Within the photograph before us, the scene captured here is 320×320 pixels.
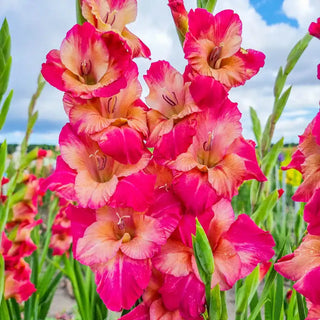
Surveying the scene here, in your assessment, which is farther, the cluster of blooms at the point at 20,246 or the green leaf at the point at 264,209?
the cluster of blooms at the point at 20,246

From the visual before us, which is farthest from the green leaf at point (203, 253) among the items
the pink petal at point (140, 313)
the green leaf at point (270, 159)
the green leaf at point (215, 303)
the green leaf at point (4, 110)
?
the green leaf at point (4, 110)

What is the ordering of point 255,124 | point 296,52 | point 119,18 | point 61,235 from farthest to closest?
1. point 61,235
2. point 255,124
3. point 296,52
4. point 119,18

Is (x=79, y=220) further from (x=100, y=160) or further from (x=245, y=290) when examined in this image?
(x=245, y=290)

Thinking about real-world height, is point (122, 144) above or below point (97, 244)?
above

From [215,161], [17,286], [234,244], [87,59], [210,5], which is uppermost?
[210,5]

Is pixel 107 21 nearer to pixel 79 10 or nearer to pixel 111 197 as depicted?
pixel 79 10

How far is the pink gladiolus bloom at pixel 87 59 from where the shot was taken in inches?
23.0

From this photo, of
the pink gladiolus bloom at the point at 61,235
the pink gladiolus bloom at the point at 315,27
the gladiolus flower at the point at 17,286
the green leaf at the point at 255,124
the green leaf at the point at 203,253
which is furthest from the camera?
the pink gladiolus bloom at the point at 61,235

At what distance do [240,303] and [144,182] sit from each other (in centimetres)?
32

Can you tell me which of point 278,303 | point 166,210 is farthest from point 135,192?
point 278,303

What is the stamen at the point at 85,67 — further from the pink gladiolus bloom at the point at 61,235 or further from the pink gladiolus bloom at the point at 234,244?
the pink gladiolus bloom at the point at 61,235

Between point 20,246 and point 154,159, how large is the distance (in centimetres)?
96

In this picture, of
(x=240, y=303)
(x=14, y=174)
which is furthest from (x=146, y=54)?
(x=14, y=174)

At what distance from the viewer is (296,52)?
2.83 ft
